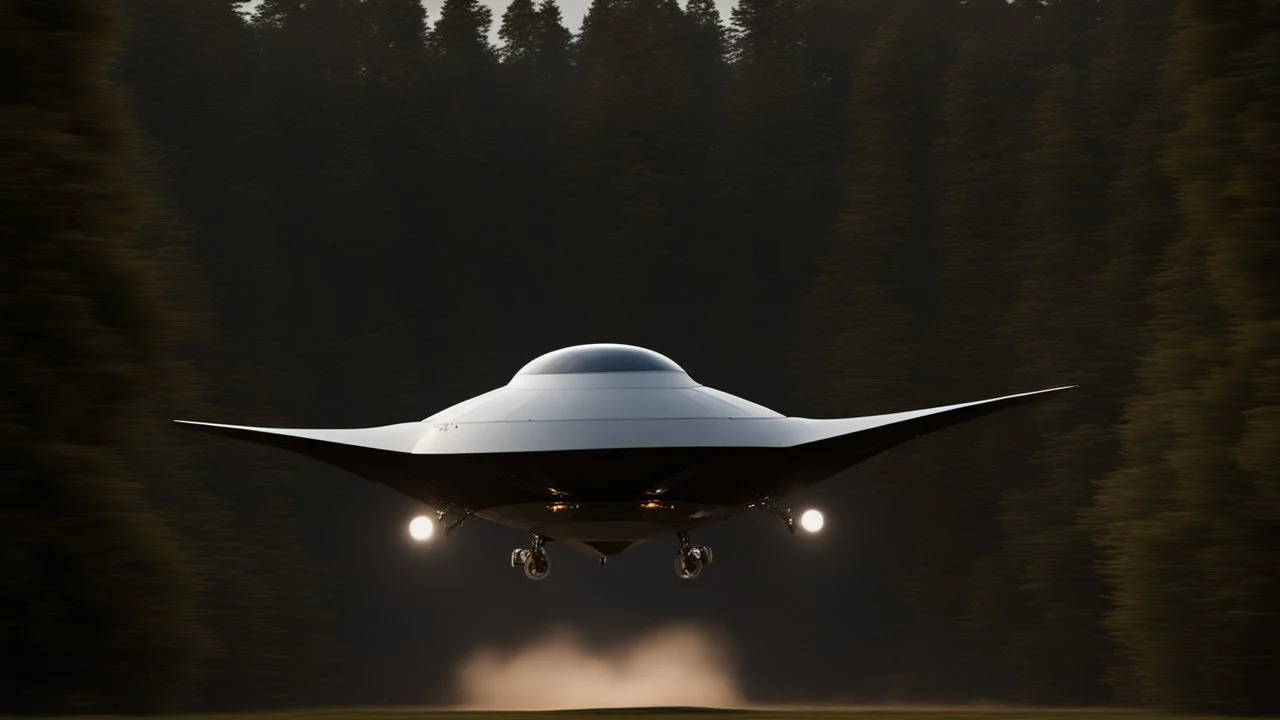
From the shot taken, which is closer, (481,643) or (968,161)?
(968,161)

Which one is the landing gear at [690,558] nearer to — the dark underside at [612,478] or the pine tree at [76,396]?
the dark underside at [612,478]

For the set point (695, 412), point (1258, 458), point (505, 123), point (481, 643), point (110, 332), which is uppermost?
point (505, 123)

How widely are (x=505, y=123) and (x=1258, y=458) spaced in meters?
65.6

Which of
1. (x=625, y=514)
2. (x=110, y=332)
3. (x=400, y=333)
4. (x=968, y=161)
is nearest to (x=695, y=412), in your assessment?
(x=625, y=514)

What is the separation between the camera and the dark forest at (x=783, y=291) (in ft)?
117

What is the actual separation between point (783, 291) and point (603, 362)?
188ft

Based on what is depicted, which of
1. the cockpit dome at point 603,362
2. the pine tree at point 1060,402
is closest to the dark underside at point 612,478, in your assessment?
the cockpit dome at point 603,362

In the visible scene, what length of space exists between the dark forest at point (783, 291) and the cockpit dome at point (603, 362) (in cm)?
706

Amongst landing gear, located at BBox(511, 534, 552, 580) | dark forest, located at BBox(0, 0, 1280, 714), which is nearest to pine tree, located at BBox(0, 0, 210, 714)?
dark forest, located at BBox(0, 0, 1280, 714)

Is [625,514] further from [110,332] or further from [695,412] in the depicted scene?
[110,332]

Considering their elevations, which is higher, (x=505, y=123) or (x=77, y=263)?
(x=505, y=123)

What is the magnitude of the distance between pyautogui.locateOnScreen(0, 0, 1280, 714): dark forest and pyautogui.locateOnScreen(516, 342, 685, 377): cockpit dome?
23.2ft

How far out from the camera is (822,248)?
3314 inches

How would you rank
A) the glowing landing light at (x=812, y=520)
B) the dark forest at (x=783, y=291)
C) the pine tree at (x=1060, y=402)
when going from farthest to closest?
the pine tree at (x=1060, y=402)
the dark forest at (x=783, y=291)
the glowing landing light at (x=812, y=520)
